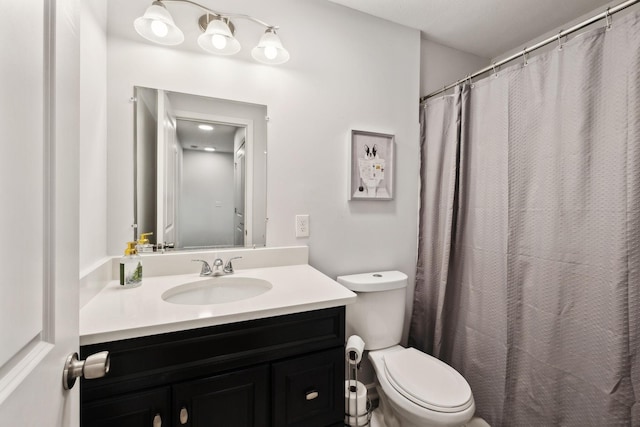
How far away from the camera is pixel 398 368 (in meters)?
1.34

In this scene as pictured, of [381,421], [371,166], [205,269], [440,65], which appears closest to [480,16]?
[440,65]

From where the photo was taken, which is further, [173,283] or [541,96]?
[541,96]

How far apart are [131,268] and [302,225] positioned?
814 mm

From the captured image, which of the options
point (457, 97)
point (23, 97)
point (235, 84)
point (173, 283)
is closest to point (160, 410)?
point (173, 283)

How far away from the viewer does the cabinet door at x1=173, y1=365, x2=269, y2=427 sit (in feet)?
2.76

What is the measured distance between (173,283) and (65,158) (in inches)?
32.5

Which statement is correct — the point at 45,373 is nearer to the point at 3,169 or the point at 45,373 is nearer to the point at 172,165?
the point at 3,169

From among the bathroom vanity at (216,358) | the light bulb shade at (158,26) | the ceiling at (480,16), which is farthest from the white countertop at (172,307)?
the ceiling at (480,16)

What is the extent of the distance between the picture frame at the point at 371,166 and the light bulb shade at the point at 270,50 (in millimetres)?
561

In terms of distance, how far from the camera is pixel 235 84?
1.40m

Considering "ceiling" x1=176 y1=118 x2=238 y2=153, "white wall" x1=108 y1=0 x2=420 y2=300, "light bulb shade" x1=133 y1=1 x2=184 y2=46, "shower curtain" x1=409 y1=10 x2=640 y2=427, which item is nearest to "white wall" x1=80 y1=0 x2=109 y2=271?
"white wall" x1=108 y1=0 x2=420 y2=300

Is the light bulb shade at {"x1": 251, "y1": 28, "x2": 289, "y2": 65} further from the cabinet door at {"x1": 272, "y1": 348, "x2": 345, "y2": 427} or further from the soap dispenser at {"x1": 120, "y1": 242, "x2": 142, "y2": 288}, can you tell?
the cabinet door at {"x1": 272, "y1": 348, "x2": 345, "y2": 427}

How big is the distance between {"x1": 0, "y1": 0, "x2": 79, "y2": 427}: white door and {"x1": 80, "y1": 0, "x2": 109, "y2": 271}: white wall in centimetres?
59

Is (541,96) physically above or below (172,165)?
above
